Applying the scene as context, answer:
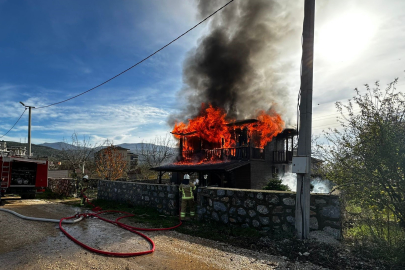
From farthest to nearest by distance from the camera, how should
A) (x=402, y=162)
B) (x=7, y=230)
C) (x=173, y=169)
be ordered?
(x=173, y=169) → (x=7, y=230) → (x=402, y=162)

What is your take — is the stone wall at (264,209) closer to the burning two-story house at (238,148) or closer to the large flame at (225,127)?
the burning two-story house at (238,148)

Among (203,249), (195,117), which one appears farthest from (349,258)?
(195,117)

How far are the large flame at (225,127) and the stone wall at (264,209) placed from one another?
11.0 meters

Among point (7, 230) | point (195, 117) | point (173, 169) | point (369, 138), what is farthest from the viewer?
point (195, 117)

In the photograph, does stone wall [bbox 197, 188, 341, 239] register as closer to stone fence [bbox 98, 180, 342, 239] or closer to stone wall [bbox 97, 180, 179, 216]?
stone fence [bbox 98, 180, 342, 239]

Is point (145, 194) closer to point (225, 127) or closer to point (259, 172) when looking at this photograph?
point (225, 127)

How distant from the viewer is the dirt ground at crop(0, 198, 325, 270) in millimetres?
4562

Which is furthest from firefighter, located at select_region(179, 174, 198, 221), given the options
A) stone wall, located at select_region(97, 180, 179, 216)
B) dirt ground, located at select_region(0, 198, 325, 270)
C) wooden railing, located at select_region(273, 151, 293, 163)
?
wooden railing, located at select_region(273, 151, 293, 163)

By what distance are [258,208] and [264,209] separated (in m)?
0.17

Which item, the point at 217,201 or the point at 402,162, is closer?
the point at 402,162

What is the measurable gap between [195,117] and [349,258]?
52.4ft

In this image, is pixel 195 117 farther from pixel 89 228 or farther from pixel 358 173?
pixel 358 173

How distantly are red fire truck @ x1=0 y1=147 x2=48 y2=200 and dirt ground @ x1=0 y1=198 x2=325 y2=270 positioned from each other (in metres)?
7.95

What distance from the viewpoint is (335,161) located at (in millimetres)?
5672
